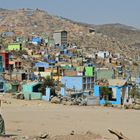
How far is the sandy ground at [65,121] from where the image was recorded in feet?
52.9

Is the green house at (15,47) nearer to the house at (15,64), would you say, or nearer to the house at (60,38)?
the house at (15,64)

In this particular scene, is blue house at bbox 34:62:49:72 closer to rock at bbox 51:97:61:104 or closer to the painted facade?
the painted facade

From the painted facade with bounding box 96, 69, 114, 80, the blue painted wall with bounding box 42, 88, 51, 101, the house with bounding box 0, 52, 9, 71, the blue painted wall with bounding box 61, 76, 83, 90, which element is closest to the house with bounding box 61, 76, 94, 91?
the blue painted wall with bounding box 61, 76, 83, 90

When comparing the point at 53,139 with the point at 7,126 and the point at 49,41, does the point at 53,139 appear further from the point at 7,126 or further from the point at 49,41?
the point at 49,41

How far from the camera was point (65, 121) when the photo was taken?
19.5 m

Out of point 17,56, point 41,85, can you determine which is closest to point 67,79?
point 41,85

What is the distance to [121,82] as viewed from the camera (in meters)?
32.7

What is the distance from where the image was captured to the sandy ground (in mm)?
16125

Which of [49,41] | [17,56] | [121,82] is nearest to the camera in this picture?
[121,82]

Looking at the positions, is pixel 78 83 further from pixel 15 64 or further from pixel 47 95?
pixel 15 64

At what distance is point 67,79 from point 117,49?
182 ft

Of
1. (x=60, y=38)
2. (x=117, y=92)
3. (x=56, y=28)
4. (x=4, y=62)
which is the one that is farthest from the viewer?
(x=56, y=28)

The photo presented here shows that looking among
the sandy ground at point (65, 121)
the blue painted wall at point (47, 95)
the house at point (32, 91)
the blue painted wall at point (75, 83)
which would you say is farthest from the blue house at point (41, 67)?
the sandy ground at point (65, 121)

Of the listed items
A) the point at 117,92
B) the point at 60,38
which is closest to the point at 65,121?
the point at 117,92
